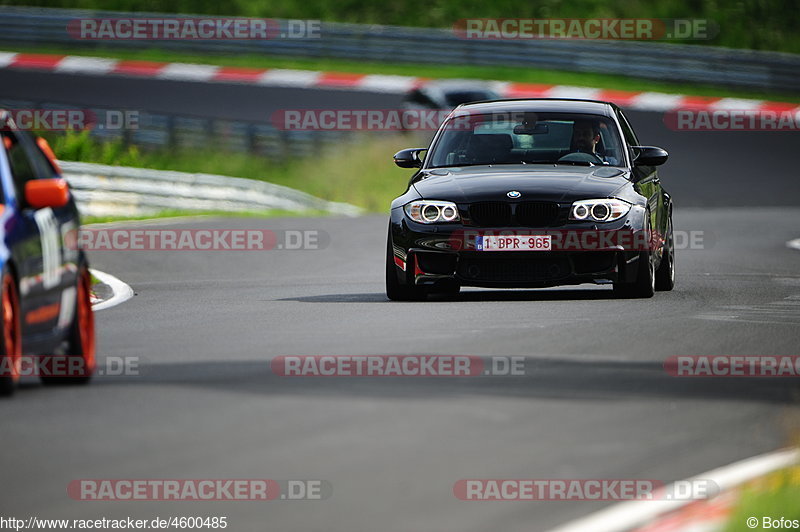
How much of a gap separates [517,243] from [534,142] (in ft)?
5.88

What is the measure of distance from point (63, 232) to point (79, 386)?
83 centimetres

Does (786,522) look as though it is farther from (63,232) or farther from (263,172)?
(263,172)

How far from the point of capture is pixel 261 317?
13.0 metres

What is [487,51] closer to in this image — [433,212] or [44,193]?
[433,212]

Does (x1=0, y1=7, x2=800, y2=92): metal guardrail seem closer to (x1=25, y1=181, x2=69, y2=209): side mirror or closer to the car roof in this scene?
the car roof

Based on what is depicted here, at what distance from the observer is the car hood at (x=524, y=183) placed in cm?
1356

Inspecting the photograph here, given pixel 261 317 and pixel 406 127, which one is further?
pixel 406 127

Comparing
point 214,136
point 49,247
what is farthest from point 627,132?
point 214,136

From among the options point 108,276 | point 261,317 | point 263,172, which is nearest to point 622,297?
point 261,317

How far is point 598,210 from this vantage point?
1354 centimetres

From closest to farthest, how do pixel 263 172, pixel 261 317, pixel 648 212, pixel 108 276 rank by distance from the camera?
1. pixel 261 317
2. pixel 648 212
3. pixel 108 276
4. pixel 263 172

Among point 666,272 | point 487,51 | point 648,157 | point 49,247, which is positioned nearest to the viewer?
point 49,247

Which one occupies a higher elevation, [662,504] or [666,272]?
[662,504]

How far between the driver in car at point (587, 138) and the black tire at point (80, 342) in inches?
232
